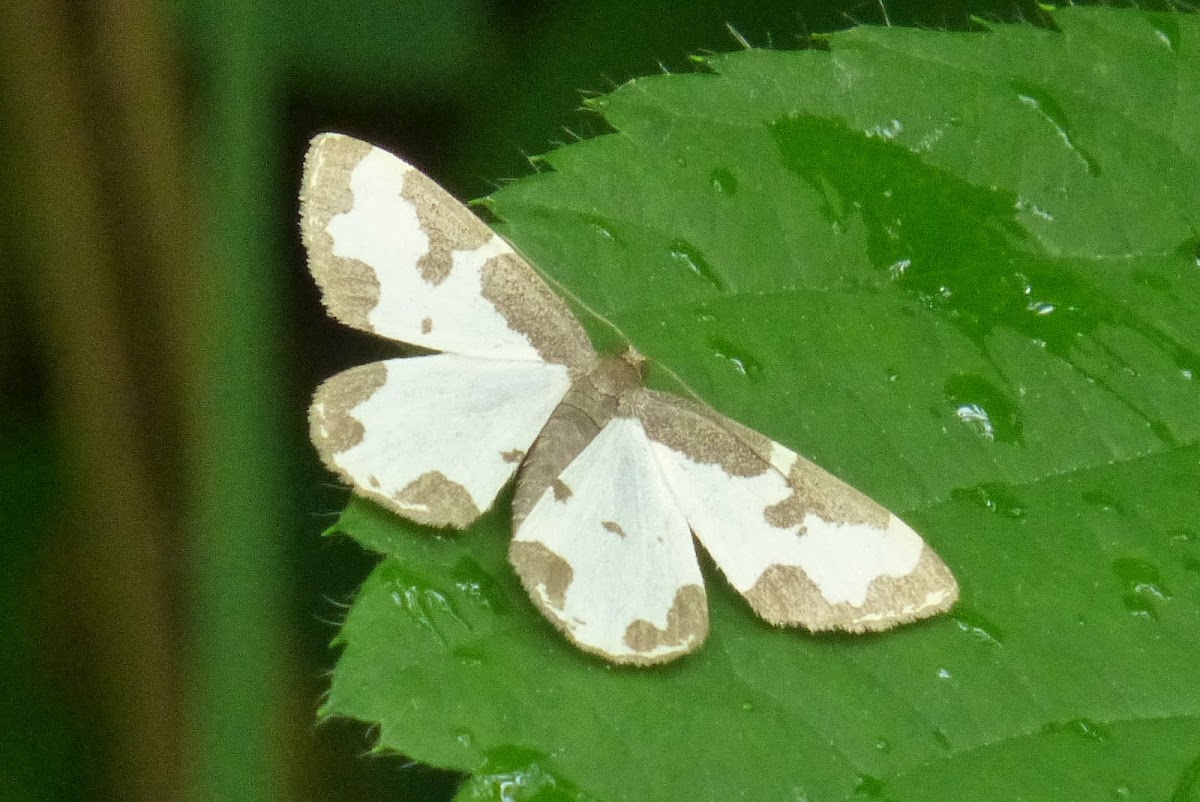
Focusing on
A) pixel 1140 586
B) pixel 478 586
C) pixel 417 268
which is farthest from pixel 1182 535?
pixel 417 268

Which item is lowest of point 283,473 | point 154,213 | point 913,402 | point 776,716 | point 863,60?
point 283,473

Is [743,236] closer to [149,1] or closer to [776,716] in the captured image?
[776,716]

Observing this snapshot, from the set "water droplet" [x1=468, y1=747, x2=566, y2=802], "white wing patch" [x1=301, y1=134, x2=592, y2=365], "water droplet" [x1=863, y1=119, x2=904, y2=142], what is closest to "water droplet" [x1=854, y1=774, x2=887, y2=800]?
"water droplet" [x1=468, y1=747, x2=566, y2=802]

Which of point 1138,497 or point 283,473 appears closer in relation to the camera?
point 1138,497

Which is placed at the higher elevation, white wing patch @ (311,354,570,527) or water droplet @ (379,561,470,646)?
white wing patch @ (311,354,570,527)

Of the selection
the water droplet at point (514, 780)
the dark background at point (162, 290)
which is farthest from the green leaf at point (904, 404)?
the dark background at point (162, 290)

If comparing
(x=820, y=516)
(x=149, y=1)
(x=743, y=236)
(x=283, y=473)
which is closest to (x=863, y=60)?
(x=743, y=236)

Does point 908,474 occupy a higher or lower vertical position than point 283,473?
higher

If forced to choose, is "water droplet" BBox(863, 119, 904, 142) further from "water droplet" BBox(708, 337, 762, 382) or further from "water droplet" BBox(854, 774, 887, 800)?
"water droplet" BBox(854, 774, 887, 800)

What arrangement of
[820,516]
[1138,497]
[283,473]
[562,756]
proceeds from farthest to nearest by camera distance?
[283,473]
[1138,497]
[820,516]
[562,756]
